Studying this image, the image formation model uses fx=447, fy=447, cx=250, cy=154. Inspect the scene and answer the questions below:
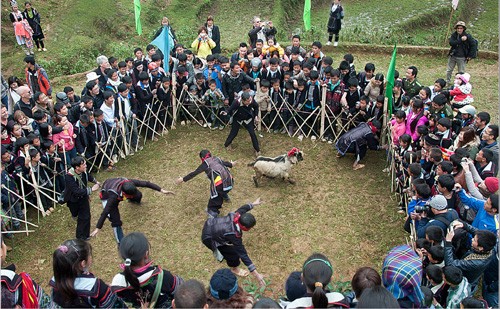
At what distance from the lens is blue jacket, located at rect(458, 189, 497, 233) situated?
6.10 meters

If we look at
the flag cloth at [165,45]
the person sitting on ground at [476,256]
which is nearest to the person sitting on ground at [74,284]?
the person sitting on ground at [476,256]

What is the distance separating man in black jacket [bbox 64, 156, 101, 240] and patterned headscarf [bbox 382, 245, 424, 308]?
4.93 m

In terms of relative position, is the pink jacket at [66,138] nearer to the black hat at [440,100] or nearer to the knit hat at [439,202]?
the knit hat at [439,202]

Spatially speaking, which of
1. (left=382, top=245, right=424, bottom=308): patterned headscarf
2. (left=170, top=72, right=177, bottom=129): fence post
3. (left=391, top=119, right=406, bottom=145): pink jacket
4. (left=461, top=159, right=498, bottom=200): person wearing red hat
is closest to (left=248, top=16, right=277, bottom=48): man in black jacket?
(left=170, top=72, right=177, bottom=129): fence post

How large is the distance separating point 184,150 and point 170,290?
19.9 feet

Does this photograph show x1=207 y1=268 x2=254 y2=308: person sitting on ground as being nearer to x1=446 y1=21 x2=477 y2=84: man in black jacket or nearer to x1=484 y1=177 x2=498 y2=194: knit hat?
x1=484 y1=177 x2=498 y2=194: knit hat

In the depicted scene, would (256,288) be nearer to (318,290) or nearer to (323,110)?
(318,290)

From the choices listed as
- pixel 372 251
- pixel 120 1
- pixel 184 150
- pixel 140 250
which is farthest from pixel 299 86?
pixel 120 1

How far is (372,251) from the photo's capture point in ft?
25.8

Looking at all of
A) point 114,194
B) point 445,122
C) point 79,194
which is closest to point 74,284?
point 114,194

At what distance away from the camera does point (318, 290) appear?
4.27 m

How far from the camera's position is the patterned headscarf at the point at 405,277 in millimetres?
4773

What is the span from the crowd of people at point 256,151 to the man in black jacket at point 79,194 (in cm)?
2

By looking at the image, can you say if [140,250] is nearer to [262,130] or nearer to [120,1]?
[262,130]
